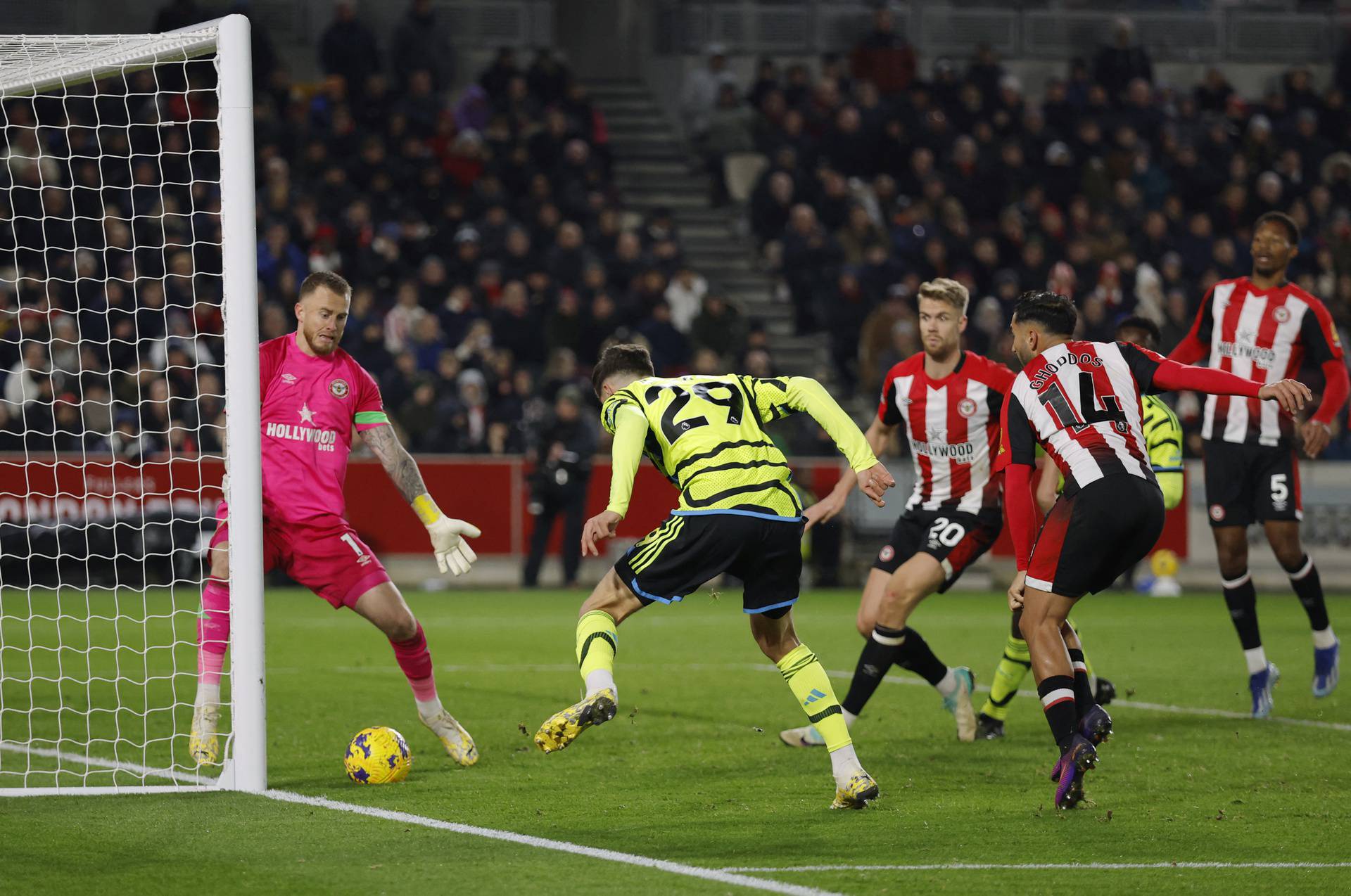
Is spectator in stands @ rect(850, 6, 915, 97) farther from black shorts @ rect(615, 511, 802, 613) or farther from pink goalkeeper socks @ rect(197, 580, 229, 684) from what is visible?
black shorts @ rect(615, 511, 802, 613)

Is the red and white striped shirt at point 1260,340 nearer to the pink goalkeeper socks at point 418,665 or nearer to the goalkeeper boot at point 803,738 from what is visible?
the goalkeeper boot at point 803,738

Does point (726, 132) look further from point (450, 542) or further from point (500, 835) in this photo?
point (500, 835)

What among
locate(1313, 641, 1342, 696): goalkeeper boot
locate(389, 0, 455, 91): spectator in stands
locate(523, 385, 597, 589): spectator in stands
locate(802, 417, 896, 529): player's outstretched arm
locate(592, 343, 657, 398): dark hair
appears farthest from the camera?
locate(389, 0, 455, 91): spectator in stands

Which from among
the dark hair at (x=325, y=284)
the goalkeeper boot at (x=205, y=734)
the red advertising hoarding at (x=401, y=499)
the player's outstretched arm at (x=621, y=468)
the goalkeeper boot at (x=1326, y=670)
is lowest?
the red advertising hoarding at (x=401, y=499)

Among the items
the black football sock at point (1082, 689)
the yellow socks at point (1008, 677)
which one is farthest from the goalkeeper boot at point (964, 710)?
the black football sock at point (1082, 689)

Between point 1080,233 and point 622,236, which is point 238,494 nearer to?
point 622,236

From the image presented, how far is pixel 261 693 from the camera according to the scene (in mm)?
7215

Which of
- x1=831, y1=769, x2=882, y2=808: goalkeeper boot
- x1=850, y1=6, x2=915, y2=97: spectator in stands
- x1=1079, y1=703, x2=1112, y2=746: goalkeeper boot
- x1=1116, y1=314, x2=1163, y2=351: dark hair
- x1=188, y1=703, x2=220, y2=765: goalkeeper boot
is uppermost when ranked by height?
x1=850, y1=6, x2=915, y2=97: spectator in stands

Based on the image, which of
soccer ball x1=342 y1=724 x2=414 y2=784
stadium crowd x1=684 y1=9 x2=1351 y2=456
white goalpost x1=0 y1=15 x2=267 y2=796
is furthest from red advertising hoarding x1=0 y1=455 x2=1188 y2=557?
soccer ball x1=342 y1=724 x2=414 y2=784

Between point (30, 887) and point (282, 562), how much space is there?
2.65 m

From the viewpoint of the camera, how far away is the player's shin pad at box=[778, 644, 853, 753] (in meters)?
6.83

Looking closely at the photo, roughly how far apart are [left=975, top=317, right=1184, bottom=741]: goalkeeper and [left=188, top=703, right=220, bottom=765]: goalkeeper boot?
3.61 meters

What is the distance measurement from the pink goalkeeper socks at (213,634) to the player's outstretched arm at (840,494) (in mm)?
2568

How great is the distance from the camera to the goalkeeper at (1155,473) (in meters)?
8.54
